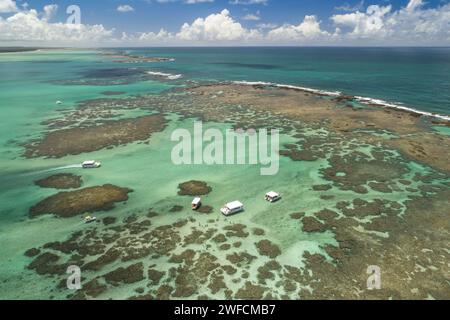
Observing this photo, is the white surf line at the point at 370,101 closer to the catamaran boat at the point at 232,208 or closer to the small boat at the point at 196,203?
the catamaran boat at the point at 232,208

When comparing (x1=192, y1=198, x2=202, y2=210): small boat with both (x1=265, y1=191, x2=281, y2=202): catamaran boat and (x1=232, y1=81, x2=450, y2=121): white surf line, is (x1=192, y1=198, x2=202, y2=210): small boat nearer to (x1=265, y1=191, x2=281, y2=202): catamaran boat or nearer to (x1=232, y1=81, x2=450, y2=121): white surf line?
(x1=265, y1=191, x2=281, y2=202): catamaran boat

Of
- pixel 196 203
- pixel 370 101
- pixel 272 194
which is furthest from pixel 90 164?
pixel 370 101

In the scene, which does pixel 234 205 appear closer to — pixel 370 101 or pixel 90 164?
pixel 90 164

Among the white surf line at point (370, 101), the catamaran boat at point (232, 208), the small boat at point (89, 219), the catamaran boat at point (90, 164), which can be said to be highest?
the white surf line at point (370, 101)

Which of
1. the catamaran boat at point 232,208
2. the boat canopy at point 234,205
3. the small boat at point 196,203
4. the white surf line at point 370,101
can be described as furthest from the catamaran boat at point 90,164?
the white surf line at point 370,101
